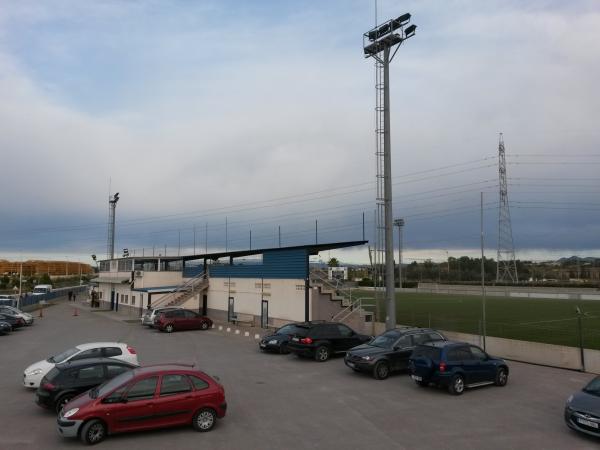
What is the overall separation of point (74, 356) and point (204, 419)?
7301 millimetres

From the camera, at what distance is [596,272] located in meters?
130

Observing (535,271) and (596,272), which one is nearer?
(596,272)

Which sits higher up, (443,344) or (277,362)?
(443,344)

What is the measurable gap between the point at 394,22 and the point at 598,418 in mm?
22525

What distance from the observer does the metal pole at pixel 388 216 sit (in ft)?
83.8

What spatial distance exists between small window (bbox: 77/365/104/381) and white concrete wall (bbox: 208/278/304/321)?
1903 centimetres

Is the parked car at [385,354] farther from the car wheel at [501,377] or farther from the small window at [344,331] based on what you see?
the small window at [344,331]

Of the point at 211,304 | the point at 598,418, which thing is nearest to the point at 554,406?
the point at 598,418

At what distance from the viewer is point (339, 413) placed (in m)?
13.0

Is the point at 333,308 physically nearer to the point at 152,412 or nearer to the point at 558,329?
the point at 558,329

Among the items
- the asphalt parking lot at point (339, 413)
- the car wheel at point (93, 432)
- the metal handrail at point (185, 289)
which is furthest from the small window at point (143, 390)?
the metal handrail at point (185, 289)

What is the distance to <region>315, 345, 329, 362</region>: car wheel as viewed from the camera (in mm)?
21406

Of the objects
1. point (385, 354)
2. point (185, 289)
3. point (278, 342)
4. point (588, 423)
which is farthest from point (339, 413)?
point (185, 289)

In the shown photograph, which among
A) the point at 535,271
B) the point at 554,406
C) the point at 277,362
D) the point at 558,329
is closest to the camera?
the point at 554,406
